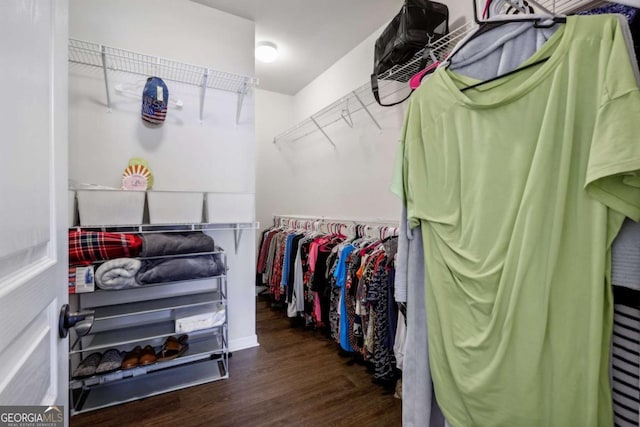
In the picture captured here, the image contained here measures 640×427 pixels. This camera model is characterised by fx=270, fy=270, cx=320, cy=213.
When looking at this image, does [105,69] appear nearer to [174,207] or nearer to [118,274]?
[174,207]

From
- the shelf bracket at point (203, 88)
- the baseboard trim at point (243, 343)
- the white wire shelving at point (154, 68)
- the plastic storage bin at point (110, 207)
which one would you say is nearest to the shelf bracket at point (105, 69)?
the white wire shelving at point (154, 68)

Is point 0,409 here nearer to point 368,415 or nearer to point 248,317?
point 368,415

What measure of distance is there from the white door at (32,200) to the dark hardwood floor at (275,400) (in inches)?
41.9

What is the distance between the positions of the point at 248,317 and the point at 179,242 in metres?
0.92

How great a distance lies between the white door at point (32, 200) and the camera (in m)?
0.39

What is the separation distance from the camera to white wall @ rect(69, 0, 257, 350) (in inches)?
67.6

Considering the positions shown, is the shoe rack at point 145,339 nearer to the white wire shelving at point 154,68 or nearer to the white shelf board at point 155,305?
the white shelf board at point 155,305

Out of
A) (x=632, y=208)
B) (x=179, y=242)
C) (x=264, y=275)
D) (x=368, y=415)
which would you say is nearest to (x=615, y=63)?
(x=632, y=208)

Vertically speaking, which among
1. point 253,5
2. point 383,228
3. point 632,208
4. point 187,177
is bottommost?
point 383,228

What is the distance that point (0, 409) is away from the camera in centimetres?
36

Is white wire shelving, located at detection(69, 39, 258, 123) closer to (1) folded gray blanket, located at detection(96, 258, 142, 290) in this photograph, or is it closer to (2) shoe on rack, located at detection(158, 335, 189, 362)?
(1) folded gray blanket, located at detection(96, 258, 142, 290)

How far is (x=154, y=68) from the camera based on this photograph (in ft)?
6.07

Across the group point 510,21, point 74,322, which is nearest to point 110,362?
point 74,322

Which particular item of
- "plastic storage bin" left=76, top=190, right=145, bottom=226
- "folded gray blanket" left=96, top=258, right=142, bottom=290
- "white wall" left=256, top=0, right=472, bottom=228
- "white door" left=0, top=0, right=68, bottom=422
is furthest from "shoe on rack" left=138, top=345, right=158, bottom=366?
"white wall" left=256, top=0, right=472, bottom=228
